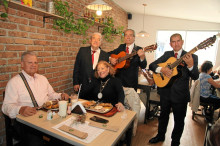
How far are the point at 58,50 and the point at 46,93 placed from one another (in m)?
0.94

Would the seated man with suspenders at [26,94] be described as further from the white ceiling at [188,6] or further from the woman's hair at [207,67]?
the white ceiling at [188,6]

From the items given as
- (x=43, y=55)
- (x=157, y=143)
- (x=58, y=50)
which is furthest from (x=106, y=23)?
(x=157, y=143)

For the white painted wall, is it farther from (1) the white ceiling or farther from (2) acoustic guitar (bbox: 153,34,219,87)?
(2) acoustic guitar (bbox: 153,34,219,87)

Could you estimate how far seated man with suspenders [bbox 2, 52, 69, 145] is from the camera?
138 cm

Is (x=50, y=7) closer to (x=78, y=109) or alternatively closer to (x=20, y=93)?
(x=20, y=93)

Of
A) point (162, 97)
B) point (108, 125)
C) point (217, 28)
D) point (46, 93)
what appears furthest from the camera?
point (217, 28)

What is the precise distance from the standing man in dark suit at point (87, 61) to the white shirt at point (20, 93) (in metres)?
0.70

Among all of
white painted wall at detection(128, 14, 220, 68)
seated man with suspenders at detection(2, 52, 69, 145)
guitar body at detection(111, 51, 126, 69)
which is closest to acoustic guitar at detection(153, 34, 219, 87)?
guitar body at detection(111, 51, 126, 69)

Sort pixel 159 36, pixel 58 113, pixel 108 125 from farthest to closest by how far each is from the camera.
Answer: pixel 159 36, pixel 58 113, pixel 108 125

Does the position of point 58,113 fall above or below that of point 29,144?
above

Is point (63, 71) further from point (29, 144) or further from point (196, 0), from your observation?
point (196, 0)

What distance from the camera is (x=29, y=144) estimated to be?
4.62 feet

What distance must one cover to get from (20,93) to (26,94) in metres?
0.06

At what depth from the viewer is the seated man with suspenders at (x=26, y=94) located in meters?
1.38
